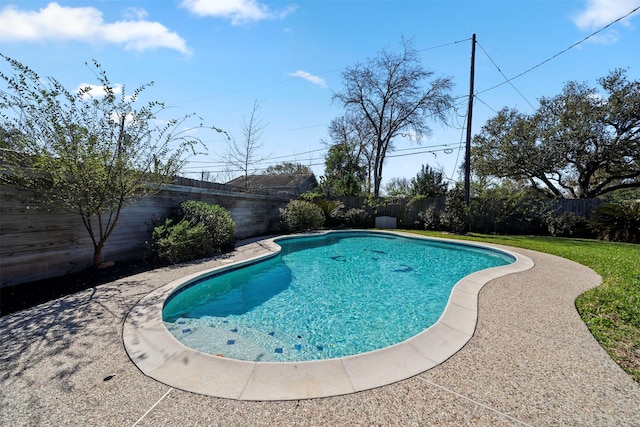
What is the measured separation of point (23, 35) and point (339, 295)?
7.21 m

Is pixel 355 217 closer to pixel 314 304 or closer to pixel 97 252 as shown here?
pixel 314 304

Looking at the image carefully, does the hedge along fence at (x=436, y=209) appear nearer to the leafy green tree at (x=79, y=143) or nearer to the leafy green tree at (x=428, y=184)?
the leafy green tree at (x=428, y=184)

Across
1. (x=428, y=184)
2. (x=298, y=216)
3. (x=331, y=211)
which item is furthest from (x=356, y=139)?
(x=298, y=216)

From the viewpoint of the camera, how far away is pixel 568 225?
11.8 metres

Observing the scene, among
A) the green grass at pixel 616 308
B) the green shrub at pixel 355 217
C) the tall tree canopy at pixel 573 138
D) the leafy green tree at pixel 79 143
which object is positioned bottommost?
the green grass at pixel 616 308

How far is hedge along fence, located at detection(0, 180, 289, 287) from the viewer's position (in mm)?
4398

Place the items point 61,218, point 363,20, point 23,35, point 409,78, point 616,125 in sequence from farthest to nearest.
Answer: point 409,78, point 616,125, point 363,20, point 61,218, point 23,35

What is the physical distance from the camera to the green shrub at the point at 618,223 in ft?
32.7

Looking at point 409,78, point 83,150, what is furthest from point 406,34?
point 83,150

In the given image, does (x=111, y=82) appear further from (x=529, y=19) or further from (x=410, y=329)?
(x=529, y=19)

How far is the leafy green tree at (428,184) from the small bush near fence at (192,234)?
1083 centimetres

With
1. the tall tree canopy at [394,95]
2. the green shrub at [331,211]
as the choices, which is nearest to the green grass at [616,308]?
the green shrub at [331,211]

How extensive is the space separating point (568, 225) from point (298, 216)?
11.9 metres

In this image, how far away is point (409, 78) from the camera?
1920cm
